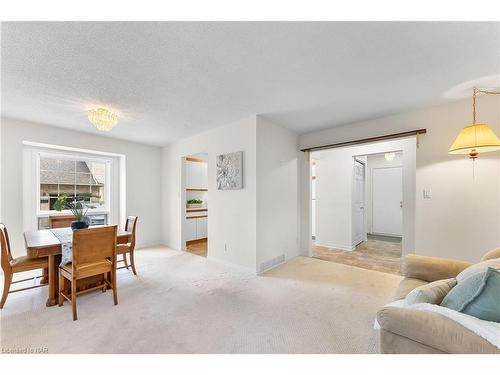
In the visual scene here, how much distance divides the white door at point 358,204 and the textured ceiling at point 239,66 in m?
2.07

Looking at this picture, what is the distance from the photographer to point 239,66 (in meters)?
1.92

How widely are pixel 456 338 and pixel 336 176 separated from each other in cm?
396

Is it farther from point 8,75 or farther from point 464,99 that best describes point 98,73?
point 464,99

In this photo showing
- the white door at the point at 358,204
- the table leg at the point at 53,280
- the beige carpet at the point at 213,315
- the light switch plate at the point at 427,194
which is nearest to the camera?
the beige carpet at the point at 213,315

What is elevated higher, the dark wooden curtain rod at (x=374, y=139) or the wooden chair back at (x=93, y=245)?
the dark wooden curtain rod at (x=374, y=139)

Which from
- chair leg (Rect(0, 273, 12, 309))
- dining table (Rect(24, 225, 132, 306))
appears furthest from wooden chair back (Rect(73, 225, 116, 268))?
chair leg (Rect(0, 273, 12, 309))

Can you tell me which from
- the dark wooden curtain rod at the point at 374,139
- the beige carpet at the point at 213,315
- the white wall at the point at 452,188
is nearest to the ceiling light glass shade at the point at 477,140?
the white wall at the point at 452,188

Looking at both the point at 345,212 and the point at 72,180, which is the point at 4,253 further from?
the point at 345,212

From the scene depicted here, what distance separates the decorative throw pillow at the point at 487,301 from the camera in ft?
3.40

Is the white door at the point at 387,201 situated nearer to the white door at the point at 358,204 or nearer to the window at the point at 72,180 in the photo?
the white door at the point at 358,204

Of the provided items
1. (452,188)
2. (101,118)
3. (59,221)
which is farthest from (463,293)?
(59,221)

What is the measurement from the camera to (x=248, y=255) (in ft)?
10.8

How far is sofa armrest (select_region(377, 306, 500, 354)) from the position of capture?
93cm
